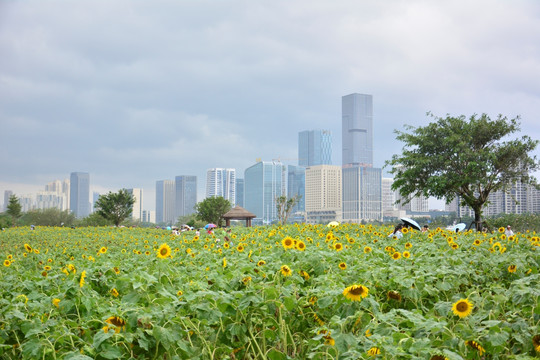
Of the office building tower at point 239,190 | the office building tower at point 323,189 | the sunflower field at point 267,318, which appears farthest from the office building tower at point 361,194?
the sunflower field at point 267,318

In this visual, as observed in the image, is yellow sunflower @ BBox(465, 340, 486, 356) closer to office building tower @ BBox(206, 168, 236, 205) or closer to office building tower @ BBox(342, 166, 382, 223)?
office building tower @ BBox(342, 166, 382, 223)

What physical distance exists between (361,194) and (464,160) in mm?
135869

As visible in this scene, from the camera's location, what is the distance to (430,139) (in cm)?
1755

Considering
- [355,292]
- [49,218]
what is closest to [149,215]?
[49,218]

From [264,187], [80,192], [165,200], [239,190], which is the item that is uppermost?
[264,187]

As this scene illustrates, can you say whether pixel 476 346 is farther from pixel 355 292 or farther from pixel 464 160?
pixel 464 160

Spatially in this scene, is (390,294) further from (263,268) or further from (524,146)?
(524,146)

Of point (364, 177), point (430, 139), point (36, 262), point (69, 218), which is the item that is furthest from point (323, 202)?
point (36, 262)

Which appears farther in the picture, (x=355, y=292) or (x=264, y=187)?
(x=264, y=187)

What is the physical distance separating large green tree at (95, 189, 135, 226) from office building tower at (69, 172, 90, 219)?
125 metres

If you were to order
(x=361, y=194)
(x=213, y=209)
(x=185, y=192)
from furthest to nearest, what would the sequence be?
(x=185, y=192)
(x=361, y=194)
(x=213, y=209)

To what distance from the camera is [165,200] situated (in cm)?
16325

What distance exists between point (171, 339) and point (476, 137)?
17.9 meters

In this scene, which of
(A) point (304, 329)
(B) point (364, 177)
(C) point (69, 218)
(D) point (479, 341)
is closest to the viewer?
(D) point (479, 341)
